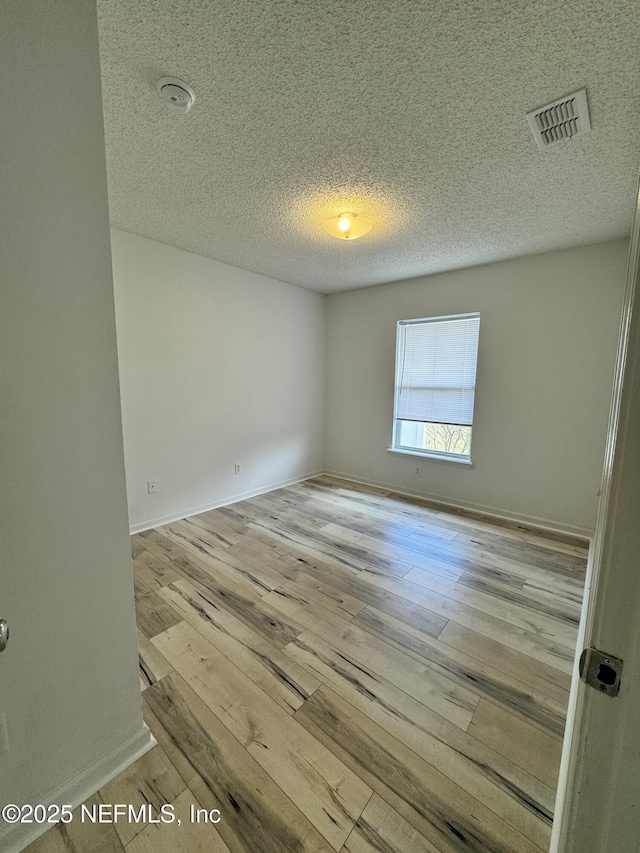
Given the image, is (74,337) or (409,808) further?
(409,808)

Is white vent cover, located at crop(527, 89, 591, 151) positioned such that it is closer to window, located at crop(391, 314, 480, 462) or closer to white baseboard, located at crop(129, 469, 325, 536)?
window, located at crop(391, 314, 480, 462)

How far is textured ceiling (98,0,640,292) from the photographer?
1.10m

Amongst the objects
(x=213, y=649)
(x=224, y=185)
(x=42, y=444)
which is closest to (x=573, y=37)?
(x=224, y=185)

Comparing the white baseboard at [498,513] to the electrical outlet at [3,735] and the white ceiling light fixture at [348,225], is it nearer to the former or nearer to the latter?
the white ceiling light fixture at [348,225]

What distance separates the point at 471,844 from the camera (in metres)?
1.00

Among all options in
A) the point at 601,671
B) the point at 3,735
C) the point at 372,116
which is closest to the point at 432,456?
the point at 372,116

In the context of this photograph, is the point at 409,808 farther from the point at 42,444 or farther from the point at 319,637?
the point at 42,444

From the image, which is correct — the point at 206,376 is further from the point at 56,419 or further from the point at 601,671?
the point at 601,671

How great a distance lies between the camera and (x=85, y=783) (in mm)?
1099

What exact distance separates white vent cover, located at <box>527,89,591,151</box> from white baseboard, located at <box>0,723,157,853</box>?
9.94 ft

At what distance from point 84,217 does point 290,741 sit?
76.8 inches

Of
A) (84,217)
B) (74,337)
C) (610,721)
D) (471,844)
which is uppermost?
(84,217)

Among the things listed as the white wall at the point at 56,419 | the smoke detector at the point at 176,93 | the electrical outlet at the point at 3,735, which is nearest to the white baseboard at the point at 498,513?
the white wall at the point at 56,419

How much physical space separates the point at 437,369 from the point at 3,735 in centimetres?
395
